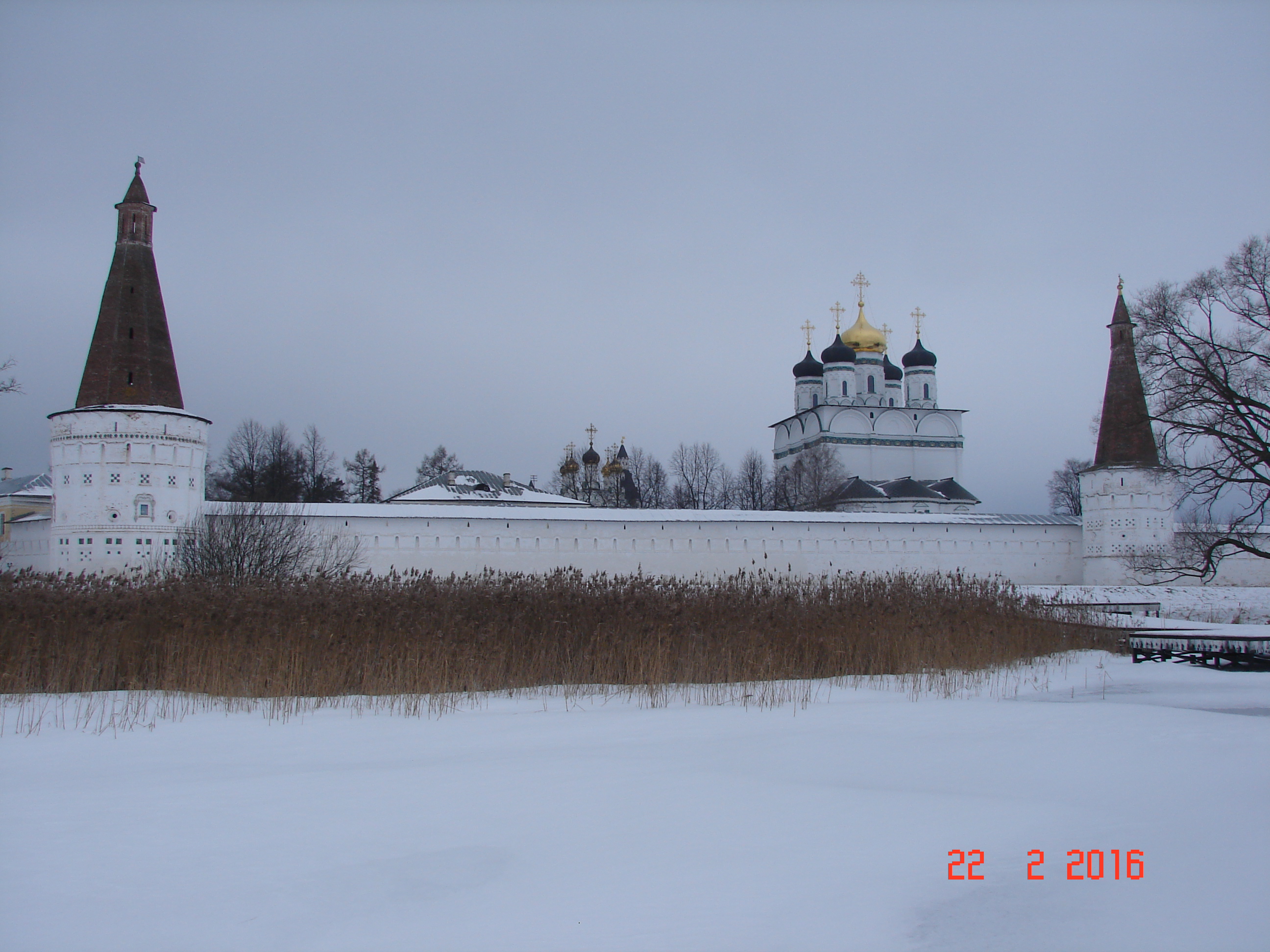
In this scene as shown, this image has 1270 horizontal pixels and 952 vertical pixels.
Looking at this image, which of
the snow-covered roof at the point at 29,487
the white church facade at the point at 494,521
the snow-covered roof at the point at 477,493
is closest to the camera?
the white church facade at the point at 494,521

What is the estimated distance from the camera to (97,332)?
17.6 metres

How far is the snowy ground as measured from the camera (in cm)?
232

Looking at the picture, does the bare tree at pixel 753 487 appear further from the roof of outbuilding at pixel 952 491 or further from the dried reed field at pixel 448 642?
the dried reed field at pixel 448 642

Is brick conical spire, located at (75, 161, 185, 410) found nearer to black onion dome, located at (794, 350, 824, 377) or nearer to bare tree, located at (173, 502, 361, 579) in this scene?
bare tree, located at (173, 502, 361, 579)

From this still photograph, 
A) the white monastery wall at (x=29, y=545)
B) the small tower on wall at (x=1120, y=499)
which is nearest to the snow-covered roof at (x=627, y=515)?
the small tower on wall at (x=1120, y=499)

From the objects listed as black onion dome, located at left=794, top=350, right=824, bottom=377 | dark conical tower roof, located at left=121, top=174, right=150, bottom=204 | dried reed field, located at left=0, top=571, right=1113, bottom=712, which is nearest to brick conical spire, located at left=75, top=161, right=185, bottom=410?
dark conical tower roof, located at left=121, top=174, right=150, bottom=204

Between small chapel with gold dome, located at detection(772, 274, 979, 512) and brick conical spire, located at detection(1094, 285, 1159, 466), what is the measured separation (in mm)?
15058

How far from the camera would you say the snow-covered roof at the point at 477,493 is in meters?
26.4

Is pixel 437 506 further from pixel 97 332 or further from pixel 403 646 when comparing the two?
pixel 403 646

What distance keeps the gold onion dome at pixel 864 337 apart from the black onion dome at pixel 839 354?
1.47 meters

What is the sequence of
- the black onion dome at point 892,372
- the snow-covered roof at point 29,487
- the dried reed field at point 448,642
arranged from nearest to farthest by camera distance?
the dried reed field at point 448,642
the snow-covered roof at point 29,487
the black onion dome at point 892,372

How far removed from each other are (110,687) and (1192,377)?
14906 millimetres
